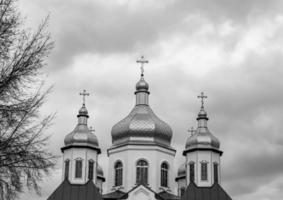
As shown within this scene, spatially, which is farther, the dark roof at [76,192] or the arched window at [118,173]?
the arched window at [118,173]

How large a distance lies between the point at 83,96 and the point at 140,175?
835cm

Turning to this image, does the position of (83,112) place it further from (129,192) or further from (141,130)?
(129,192)

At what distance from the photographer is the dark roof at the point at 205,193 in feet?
135

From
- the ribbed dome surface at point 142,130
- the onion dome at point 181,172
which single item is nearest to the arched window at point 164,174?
the ribbed dome surface at point 142,130

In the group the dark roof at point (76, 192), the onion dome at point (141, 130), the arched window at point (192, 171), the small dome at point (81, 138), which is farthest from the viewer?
the onion dome at point (141, 130)

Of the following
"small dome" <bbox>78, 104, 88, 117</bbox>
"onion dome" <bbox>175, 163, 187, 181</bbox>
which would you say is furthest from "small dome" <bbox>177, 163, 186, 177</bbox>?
"small dome" <bbox>78, 104, 88, 117</bbox>

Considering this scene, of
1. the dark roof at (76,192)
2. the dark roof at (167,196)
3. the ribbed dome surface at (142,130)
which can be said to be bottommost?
the dark roof at (76,192)

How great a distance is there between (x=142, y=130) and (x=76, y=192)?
6926mm

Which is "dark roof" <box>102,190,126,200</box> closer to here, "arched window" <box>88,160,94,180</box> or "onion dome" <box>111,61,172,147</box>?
"arched window" <box>88,160,94,180</box>

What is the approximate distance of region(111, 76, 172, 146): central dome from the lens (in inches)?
1772

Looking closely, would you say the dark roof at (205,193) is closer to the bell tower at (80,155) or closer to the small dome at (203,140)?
the small dome at (203,140)

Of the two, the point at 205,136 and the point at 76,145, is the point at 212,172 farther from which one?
the point at 76,145

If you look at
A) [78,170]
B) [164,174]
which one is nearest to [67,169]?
[78,170]

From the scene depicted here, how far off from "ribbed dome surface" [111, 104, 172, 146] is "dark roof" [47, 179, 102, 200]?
5.17 metres
